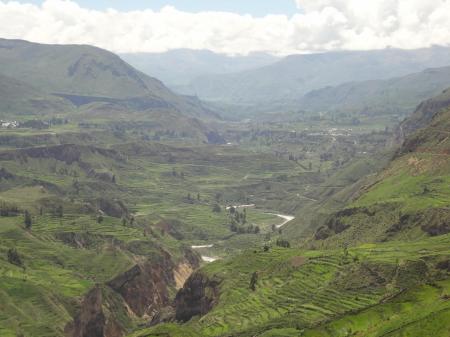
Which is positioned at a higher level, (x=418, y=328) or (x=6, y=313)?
(x=418, y=328)

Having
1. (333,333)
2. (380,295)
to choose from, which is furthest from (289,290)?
(333,333)

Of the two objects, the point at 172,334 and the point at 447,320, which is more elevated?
the point at 447,320

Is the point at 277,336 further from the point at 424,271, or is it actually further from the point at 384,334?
the point at 424,271

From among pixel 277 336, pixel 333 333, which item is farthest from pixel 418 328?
pixel 277 336

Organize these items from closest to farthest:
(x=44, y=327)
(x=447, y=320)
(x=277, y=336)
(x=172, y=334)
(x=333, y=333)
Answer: (x=447, y=320)
(x=333, y=333)
(x=277, y=336)
(x=172, y=334)
(x=44, y=327)

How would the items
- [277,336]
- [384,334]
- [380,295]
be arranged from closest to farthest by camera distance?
[384,334], [277,336], [380,295]

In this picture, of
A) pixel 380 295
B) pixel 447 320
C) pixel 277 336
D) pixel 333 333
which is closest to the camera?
pixel 447 320

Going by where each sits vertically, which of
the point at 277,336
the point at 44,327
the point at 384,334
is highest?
the point at 384,334

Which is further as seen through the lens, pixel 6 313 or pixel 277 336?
pixel 6 313

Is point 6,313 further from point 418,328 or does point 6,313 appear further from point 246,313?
point 418,328
